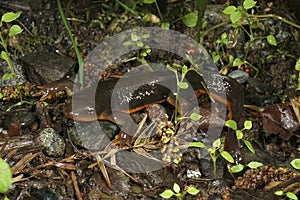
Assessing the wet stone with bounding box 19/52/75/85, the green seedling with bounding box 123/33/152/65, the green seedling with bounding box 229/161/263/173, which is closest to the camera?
the green seedling with bounding box 229/161/263/173

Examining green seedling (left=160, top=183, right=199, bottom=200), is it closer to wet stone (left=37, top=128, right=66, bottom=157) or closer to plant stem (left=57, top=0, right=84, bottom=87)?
wet stone (left=37, top=128, right=66, bottom=157)

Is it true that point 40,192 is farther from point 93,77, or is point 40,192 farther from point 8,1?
point 8,1

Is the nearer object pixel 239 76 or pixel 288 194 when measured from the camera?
pixel 288 194

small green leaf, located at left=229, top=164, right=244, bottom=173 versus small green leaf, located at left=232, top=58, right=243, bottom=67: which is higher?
small green leaf, located at left=232, top=58, right=243, bottom=67

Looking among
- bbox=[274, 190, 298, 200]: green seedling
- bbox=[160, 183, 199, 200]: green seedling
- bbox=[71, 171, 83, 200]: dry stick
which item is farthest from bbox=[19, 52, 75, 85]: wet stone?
bbox=[274, 190, 298, 200]: green seedling

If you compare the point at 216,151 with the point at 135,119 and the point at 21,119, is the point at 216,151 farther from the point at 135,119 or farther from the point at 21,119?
the point at 21,119

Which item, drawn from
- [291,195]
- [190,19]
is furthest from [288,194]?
[190,19]

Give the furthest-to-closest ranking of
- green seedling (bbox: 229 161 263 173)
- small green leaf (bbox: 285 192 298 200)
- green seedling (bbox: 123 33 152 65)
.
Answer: green seedling (bbox: 123 33 152 65), green seedling (bbox: 229 161 263 173), small green leaf (bbox: 285 192 298 200)

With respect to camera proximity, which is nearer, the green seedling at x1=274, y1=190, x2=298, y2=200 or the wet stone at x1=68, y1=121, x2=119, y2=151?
the green seedling at x1=274, y1=190, x2=298, y2=200
